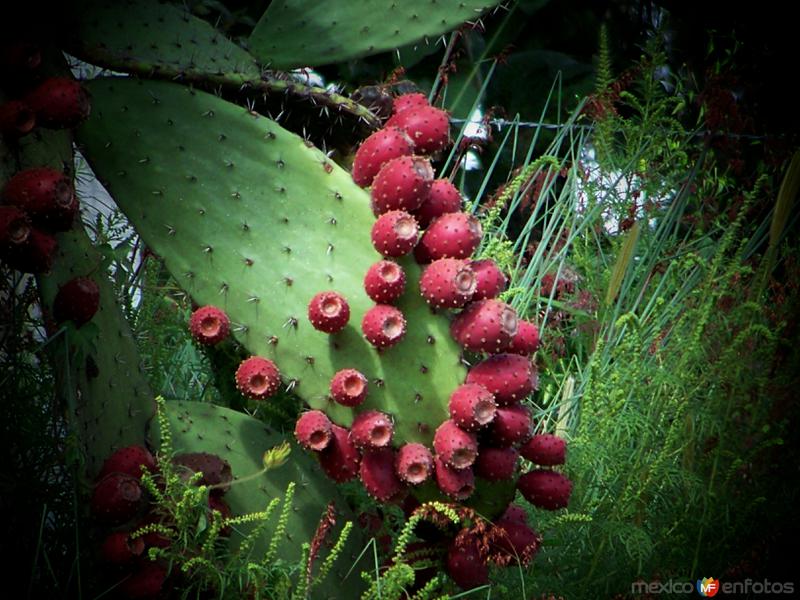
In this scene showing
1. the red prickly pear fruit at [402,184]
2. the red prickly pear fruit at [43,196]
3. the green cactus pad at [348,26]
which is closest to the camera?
the red prickly pear fruit at [43,196]

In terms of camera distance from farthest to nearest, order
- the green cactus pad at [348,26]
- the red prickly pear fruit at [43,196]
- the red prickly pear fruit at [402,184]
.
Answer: the green cactus pad at [348,26]
the red prickly pear fruit at [402,184]
the red prickly pear fruit at [43,196]

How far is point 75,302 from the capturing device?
1409 mm

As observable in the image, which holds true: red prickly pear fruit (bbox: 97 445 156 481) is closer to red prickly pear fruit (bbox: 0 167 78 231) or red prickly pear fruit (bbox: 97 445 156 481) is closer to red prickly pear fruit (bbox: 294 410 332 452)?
red prickly pear fruit (bbox: 294 410 332 452)

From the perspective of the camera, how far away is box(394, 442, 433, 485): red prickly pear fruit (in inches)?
57.0

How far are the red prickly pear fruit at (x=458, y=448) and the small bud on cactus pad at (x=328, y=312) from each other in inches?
8.8

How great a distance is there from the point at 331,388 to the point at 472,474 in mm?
239

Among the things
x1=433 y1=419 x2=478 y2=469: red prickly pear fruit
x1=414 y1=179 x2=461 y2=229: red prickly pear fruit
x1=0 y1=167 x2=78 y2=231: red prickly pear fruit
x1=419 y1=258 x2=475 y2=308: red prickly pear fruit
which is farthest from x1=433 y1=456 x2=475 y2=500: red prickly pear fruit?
x1=0 y1=167 x2=78 y2=231: red prickly pear fruit

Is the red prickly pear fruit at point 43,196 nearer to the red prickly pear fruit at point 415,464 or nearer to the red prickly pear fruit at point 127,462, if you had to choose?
the red prickly pear fruit at point 127,462

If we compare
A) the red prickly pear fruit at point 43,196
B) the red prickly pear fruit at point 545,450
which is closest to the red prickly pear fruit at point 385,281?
the red prickly pear fruit at point 545,450

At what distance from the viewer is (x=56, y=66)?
62.1 inches

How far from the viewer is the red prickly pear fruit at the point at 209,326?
150 cm

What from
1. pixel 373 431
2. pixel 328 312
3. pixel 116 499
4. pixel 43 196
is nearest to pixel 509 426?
pixel 373 431

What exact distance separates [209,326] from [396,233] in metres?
0.31

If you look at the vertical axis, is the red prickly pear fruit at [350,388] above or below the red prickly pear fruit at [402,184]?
below
